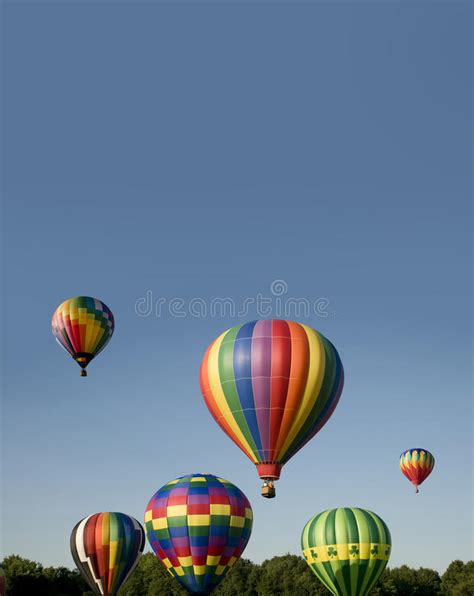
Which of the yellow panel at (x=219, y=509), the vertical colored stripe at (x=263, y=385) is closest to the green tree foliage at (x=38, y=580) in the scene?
the yellow panel at (x=219, y=509)

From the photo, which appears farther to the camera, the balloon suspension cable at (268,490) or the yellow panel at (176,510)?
the yellow panel at (176,510)

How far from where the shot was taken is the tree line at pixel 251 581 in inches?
2795

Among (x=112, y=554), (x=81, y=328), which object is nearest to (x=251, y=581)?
(x=112, y=554)

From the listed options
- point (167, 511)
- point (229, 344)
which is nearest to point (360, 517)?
point (167, 511)

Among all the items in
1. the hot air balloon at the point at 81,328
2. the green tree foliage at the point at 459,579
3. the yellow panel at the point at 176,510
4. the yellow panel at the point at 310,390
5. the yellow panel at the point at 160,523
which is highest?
the hot air balloon at the point at 81,328

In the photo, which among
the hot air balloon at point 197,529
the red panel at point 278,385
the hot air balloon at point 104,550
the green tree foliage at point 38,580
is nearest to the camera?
the red panel at point 278,385

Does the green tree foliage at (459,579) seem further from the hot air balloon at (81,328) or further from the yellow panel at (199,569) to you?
the yellow panel at (199,569)

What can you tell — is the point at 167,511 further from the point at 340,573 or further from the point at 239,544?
the point at 340,573

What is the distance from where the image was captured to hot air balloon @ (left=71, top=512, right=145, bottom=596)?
41875 millimetres

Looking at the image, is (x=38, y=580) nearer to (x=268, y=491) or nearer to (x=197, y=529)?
(x=197, y=529)

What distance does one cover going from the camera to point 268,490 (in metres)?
30.5

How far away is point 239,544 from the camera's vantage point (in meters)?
36.8

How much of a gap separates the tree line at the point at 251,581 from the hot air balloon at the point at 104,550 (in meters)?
31.7

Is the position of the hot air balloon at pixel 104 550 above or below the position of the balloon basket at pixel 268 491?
below
